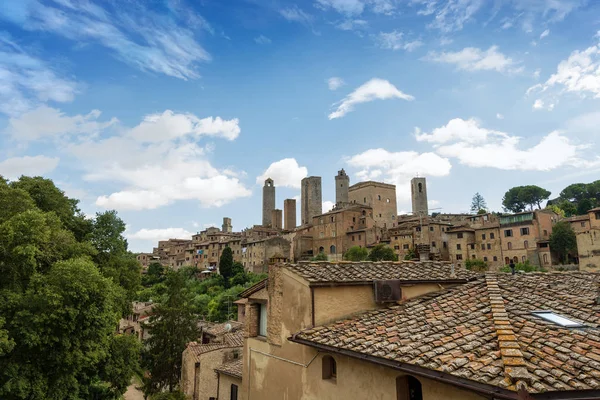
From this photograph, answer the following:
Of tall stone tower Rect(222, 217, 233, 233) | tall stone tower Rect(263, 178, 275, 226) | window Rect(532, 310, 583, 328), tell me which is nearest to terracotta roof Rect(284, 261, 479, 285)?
window Rect(532, 310, 583, 328)

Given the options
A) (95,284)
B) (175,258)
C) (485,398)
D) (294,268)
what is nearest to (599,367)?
(485,398)

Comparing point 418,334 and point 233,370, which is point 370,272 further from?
point 233,370

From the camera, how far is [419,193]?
96750 mm

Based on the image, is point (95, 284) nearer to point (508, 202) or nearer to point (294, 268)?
point (294, 268)

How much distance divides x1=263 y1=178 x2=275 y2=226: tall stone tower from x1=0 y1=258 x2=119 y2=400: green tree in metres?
86.4

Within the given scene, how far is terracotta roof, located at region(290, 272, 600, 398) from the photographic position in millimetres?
4848

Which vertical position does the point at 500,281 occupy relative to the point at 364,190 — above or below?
below

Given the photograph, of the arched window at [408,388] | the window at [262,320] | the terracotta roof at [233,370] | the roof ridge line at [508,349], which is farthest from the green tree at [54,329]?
the roof ridge line at [508,349]

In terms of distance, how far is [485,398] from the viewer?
5160mm

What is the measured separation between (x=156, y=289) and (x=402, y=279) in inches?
2144

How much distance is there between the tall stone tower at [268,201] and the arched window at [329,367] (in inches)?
3671

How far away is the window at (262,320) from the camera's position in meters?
11.3

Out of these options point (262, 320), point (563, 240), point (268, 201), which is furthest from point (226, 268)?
point (262, 320)

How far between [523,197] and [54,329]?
96.6 metres
